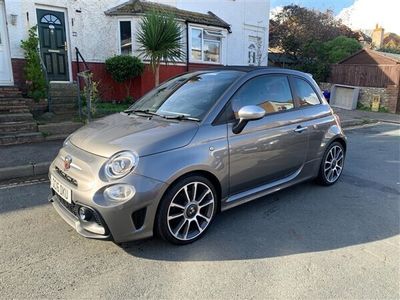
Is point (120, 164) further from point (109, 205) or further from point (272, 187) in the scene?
point (272, 187)

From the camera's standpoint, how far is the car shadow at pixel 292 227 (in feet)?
10.6

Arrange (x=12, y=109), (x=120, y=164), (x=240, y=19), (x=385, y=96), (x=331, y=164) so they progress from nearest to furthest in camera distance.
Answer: (x=120, y=164) < (x=331, y=164) < (x=12, y=109) < (x=240, y=19) < (x=385, y=96)

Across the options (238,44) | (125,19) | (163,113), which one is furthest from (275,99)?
(238,44)

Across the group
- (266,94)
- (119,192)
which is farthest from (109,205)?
(266,94)

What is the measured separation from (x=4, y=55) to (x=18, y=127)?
3.46 meters

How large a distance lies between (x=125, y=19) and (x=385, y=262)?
36.3 ft

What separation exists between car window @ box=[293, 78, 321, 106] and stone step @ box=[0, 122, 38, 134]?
5788 mm

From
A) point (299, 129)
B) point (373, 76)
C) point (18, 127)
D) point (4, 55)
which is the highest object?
point (4, 55)

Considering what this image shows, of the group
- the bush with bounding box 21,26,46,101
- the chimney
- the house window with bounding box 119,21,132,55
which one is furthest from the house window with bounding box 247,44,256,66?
the chimney

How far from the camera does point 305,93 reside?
4633 millimetres

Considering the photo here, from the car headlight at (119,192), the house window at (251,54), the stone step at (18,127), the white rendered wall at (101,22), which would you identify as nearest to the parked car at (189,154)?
the car headlight at (119,192)

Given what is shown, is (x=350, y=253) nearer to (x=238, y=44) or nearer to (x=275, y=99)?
(x=275, y=99)

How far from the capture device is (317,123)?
463 cm

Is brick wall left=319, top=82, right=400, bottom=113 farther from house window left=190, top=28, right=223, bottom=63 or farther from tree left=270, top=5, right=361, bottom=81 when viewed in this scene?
house window left=190, top=28, right=223, bottom=63
